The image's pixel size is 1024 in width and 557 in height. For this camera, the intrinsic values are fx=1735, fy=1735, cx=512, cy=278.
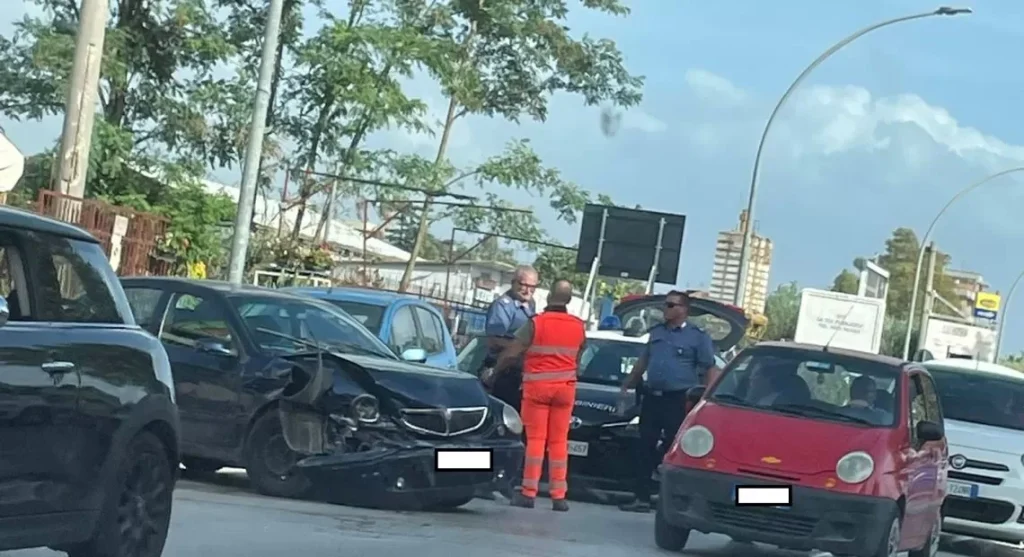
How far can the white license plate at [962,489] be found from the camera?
1488cm

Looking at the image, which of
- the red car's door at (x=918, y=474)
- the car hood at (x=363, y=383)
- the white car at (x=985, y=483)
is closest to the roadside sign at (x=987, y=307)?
the white car at (x=985, y=483)

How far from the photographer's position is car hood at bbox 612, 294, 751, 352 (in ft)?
53.6

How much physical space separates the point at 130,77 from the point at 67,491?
2475cm

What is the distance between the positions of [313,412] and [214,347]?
953 mm

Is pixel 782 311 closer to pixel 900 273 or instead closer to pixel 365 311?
pixel 900 273

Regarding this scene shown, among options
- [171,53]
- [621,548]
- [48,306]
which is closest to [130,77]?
[171,53]

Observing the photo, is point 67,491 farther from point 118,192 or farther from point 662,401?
point 118,192

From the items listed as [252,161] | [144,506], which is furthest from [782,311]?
[144,506]

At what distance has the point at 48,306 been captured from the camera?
7.23 meters

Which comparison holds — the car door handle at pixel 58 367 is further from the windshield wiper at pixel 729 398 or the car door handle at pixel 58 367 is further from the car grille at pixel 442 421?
the windshield wiper at pixel 729 398

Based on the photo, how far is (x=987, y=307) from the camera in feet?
259

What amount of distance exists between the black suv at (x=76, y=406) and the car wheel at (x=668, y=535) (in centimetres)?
432

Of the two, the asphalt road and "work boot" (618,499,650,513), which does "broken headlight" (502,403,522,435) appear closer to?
the asphalt road

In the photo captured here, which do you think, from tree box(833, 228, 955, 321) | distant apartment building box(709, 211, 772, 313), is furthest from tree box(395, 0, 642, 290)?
tree box(833, 228, 955, 321)
